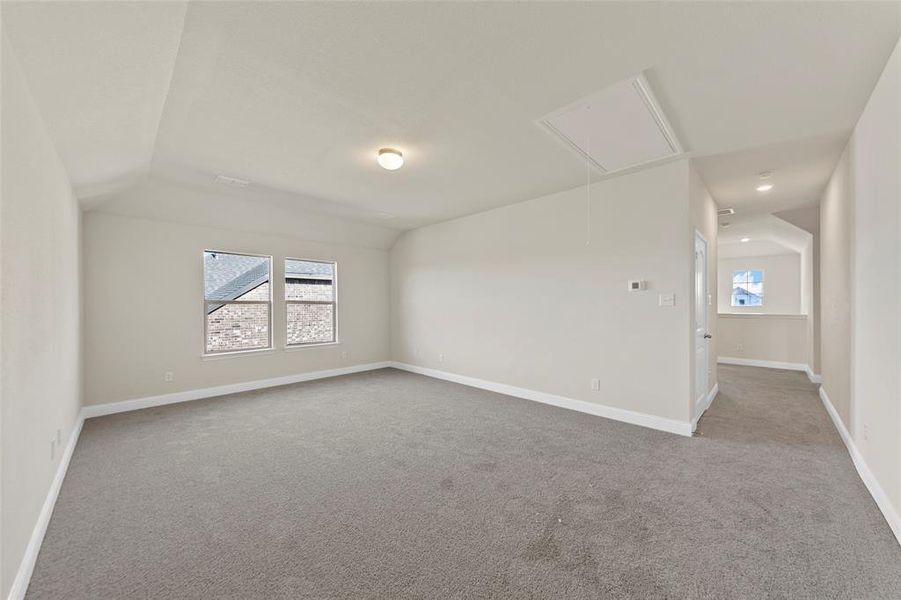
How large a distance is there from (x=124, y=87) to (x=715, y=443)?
16.2 feet

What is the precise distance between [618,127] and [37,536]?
4340mm

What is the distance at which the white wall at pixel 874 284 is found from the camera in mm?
1977

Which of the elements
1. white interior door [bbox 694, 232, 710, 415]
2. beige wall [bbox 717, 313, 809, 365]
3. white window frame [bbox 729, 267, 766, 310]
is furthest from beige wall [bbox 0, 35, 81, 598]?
white window frame [bbox 729, 267, 766, 310]

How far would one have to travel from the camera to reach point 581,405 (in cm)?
411

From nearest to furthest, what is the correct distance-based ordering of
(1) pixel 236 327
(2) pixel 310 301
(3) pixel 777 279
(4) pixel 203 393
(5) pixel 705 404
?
(5) pixel 705 404
(4) pixel 203 393
(1) pixel 236 327
(2) pixel 310 301
(3) pixel 777 279

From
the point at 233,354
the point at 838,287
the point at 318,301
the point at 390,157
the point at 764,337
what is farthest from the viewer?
the point at 764,337

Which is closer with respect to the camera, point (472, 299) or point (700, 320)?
point (700, 320)

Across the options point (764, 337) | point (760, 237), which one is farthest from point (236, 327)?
point (760, 237)

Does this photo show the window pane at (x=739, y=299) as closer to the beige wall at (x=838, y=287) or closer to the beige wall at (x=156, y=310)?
the beige wall at (x=838, y=287)

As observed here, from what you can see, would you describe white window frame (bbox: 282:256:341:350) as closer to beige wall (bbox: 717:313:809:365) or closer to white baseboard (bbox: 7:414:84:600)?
white baseboard (bbox: 7:414:84:600)

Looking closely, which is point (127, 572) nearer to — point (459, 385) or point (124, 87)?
point (124, 87)

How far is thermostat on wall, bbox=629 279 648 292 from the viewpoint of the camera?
12.0ft

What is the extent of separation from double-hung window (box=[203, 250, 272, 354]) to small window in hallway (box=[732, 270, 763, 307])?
11.0 meters

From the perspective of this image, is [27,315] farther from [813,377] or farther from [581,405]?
[813,377]
